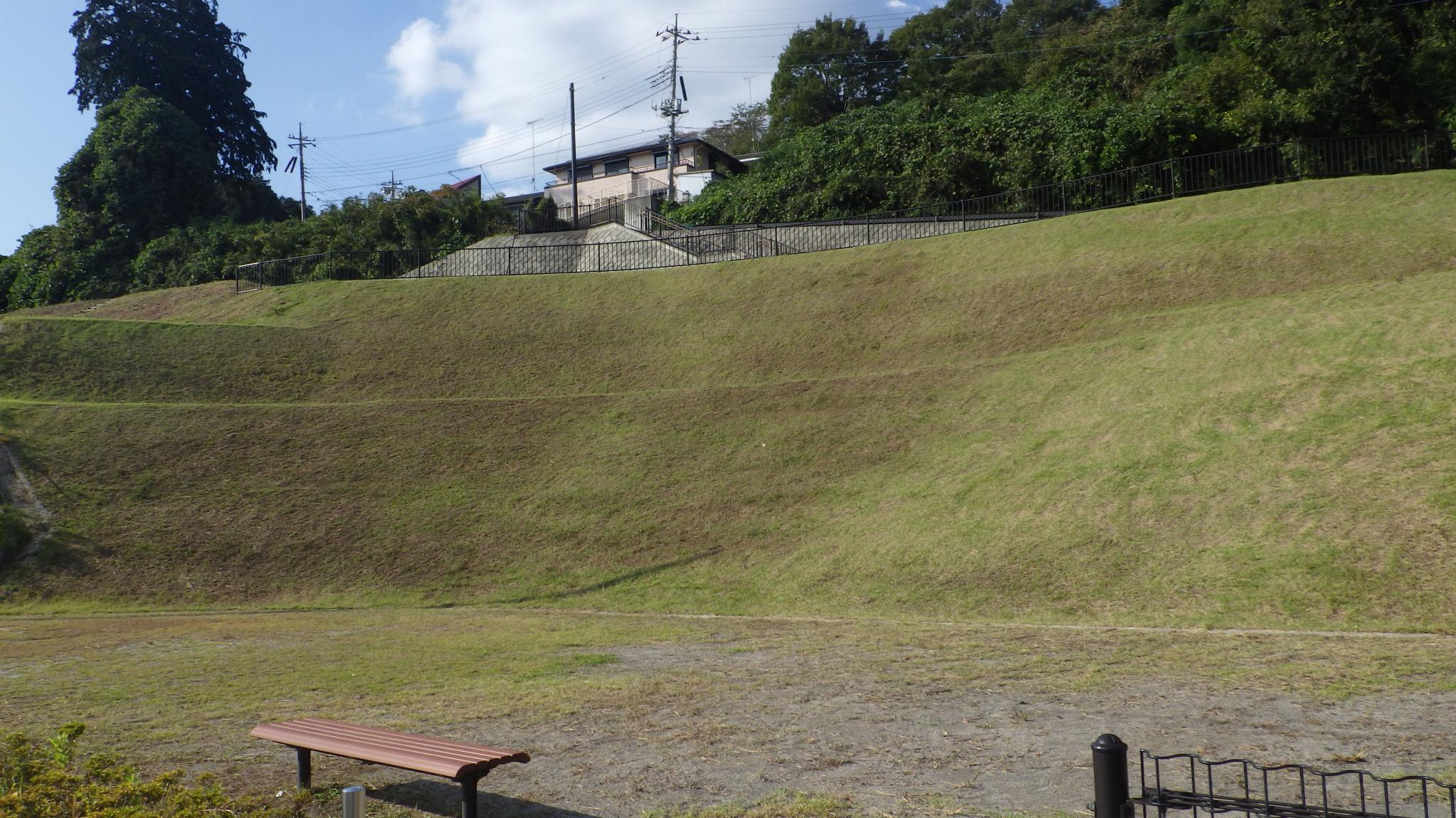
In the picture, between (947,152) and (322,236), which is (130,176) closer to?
(322,236)

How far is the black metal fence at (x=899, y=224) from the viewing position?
1136 inches

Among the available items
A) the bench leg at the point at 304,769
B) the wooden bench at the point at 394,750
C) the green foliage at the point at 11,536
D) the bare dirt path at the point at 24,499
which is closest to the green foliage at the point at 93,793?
the bench leg at the point at 304,769

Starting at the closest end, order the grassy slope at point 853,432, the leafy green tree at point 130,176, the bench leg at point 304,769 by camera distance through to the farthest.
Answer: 1. the bench leg at point 304,769
2. the grassy slope at point 853,432
3. the leafy green tree at point 130,176

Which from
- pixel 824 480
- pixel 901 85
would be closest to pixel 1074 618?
pixel 824 480

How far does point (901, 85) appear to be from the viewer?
174 ft

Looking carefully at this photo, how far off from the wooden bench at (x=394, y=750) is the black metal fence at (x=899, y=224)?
89.5 ft

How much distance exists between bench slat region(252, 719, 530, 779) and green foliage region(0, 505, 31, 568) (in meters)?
14.0

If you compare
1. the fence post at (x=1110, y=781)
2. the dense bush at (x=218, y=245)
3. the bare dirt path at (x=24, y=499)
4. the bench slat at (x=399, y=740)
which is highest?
the dense bush at (x=218, y=245)

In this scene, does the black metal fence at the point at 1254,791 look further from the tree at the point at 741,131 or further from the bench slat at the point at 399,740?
the tree at the point at 741,131

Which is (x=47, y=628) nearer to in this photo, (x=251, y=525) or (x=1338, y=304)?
(x=251, y=525)

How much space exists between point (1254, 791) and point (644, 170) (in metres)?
55.0

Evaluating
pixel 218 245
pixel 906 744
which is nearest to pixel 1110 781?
pixel 906 744

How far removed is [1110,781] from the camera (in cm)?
354

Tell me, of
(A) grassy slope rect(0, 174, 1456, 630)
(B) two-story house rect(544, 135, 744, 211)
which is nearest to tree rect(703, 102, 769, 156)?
(B) two-story house rect(544, 135, 744, 211)
